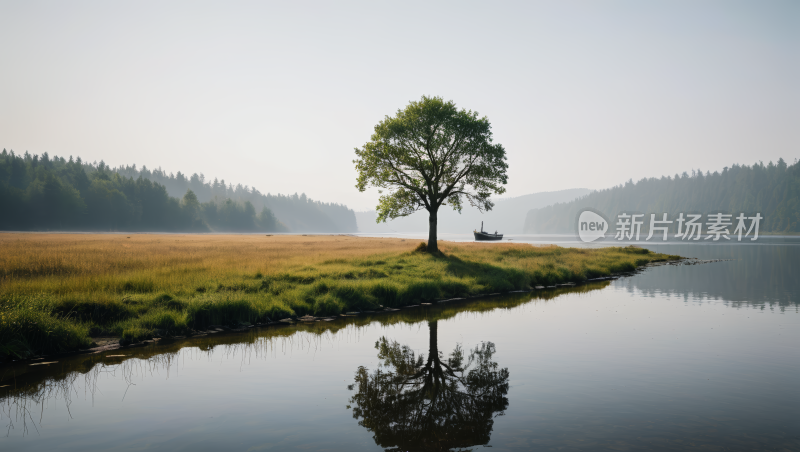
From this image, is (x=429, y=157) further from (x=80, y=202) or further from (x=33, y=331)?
(x=80, y=202)

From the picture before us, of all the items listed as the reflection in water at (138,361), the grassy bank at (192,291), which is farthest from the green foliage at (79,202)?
the reflection in water at (138,361)

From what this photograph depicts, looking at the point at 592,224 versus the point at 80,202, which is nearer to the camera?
the point at 592,224

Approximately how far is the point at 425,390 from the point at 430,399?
60 cm

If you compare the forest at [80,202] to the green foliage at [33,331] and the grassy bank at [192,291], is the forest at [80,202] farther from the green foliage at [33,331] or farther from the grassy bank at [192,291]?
the green foliage at [33,331]

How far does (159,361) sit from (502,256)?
115 ft

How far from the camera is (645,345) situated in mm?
14203

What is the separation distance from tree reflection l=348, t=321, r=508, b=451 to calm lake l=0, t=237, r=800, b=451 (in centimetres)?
5

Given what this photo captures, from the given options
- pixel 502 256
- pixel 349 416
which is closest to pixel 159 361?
pixel 349 416

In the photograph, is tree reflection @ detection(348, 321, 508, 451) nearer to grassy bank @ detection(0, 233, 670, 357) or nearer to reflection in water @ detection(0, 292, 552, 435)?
reflection in water @ detection(0, 292, 552, 435)

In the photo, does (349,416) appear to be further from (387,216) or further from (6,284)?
(387,216)

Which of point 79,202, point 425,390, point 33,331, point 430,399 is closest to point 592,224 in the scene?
point 425,390

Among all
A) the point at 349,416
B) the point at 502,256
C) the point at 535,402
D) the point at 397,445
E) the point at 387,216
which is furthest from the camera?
the point at 502,256

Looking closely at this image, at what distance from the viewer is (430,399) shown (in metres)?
9.25

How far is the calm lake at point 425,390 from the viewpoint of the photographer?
7359 millimetres
